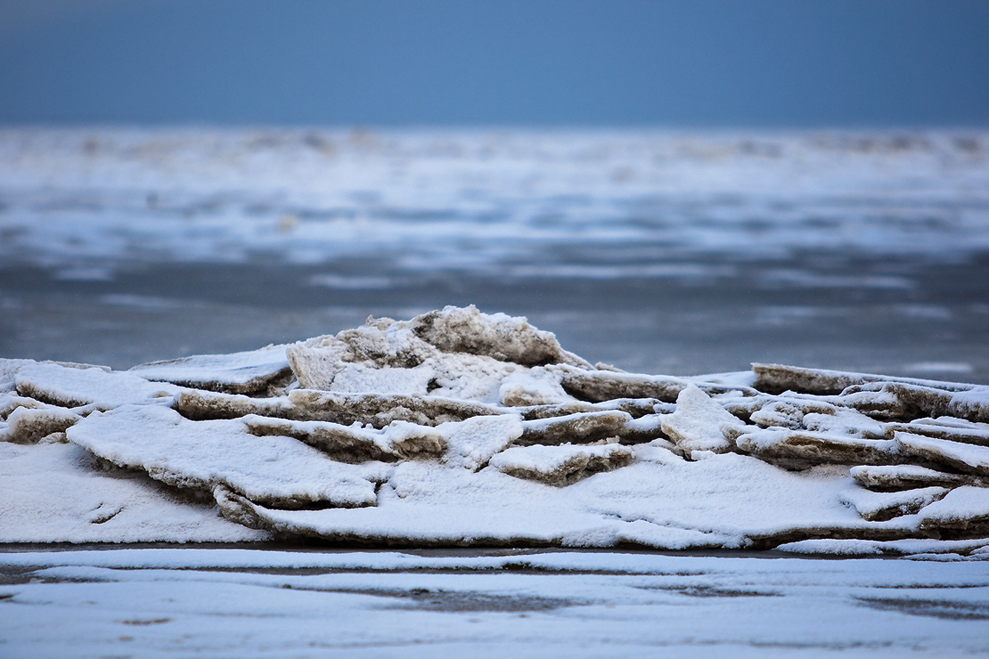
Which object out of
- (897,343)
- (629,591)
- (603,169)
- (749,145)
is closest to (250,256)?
(897,343)

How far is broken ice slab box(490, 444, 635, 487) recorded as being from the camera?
9.09 ft

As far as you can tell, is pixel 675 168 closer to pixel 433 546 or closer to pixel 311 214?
pixel 311 214


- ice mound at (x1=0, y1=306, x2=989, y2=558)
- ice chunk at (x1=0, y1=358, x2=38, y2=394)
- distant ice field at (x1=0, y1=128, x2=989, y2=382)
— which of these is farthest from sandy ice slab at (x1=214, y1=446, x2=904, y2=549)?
distant ice field at (x1=0, y1=128, x2=989, y2=382)

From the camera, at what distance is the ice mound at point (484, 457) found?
101 inches

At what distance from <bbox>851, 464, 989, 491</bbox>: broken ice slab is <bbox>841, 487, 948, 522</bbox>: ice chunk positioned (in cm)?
3

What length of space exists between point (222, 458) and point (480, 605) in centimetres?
104

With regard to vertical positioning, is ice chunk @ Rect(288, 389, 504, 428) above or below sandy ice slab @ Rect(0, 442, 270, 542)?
above

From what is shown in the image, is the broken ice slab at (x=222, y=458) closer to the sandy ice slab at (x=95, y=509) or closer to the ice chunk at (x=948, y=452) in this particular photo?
the sandy ice slab at (x=95, y=509)

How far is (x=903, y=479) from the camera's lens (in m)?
2.71

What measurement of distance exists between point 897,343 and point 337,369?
11.7 ft

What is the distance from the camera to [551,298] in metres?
6.97

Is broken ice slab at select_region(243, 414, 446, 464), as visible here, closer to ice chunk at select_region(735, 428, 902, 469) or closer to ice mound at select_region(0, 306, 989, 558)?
ice mound at select_region(0, 306, 989, 558)

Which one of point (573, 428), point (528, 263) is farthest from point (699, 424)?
point (528, 263)

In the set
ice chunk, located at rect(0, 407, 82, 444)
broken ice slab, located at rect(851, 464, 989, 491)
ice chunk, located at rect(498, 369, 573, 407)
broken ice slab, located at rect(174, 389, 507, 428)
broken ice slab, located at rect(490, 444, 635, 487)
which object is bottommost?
broken ice slab, located at rect(851, 464, 989, 491)
